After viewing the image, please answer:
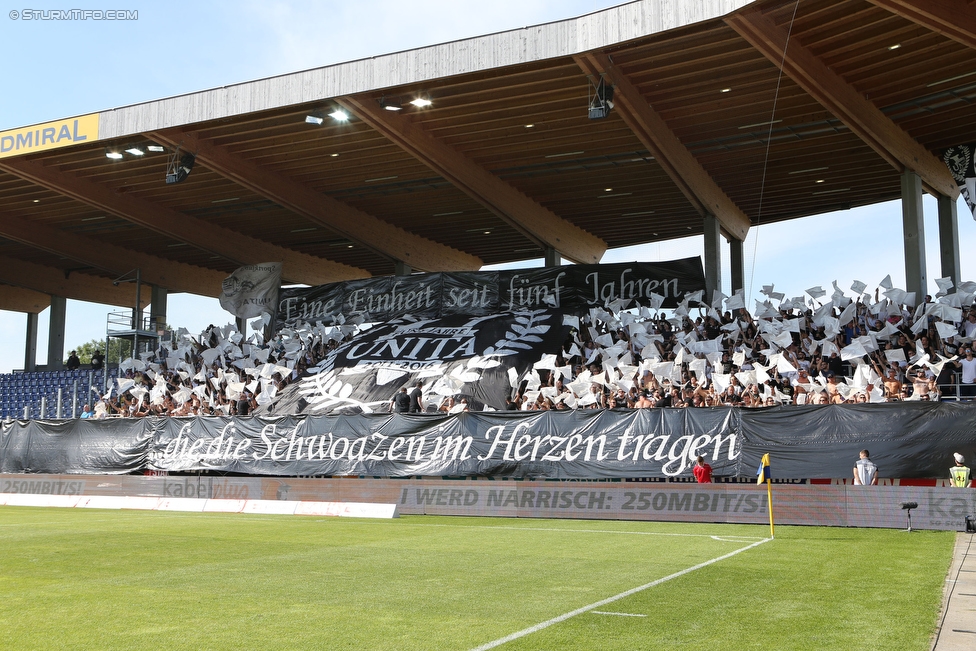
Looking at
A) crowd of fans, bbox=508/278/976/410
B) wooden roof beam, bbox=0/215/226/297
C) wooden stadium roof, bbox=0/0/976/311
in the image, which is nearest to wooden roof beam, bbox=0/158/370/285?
wooden stadium roof, bbox=0/0/976/311

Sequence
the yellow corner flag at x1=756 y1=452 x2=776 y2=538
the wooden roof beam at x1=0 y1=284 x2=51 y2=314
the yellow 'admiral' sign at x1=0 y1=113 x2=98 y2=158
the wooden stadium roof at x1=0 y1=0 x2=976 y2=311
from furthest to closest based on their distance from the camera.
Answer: the wooden roof beam at x1=0 y1=284 x2=51 y2=314
the yellow 'admiral' sign at x1=0 y1=113 x2=98 y2=158
the wooden stadium roof at x1=0 y1=0 x2=976 y2=311
the yellow corner flag at x1=756 y1=452 x2=776 y2=538

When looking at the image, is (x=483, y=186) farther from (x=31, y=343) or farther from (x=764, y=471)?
(x=31, y=343)

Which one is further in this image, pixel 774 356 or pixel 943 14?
pixel 774 356

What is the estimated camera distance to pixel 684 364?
23312 millimetres

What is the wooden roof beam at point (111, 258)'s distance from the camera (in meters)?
37.2

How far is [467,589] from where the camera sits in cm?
869

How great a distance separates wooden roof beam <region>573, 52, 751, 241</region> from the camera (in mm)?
21828

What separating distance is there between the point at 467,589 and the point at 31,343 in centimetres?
4821

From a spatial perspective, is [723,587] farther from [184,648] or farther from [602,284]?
[602,284]

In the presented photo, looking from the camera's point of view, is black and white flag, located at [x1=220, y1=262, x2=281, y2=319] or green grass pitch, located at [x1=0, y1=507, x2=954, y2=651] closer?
green grass pitch, located at [x1=0, y1=507, x2=954, y2=651]

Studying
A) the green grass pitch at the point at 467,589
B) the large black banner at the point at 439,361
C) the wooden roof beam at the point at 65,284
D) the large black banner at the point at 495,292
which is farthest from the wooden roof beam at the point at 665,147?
the wooden roof beam at the point at 65,284

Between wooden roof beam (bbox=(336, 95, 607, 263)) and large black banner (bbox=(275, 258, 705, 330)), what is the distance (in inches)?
96.9

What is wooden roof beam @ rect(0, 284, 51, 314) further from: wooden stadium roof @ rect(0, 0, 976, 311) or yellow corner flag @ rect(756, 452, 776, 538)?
yellow corner flag @ rect(756, 452, 776, 538)

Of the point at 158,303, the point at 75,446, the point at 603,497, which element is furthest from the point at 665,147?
the point at 158,303
